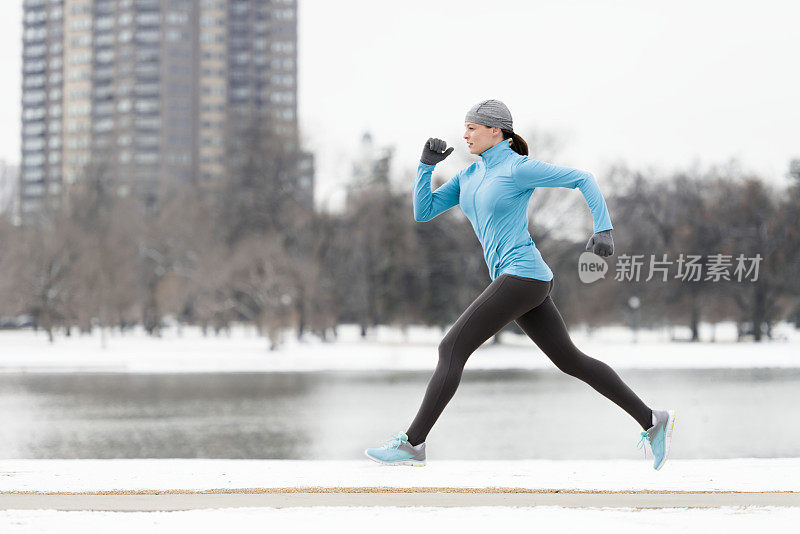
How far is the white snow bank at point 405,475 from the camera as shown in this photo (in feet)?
15.7

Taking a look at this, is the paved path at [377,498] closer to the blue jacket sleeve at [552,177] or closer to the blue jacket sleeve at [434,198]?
the blue jacket sleeve at [552,177]

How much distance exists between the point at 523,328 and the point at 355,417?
48.0ft

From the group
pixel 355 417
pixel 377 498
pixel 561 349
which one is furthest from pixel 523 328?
pixel 355 417

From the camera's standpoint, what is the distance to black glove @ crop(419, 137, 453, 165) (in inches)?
195

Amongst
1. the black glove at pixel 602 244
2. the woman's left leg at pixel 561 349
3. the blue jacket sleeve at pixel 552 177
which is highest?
the blue jacket sleeve at pixel 552 177

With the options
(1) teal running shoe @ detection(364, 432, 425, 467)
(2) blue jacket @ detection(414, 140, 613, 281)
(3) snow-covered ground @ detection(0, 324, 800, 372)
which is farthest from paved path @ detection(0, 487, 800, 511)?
(3) snow-covered ground @ detection(0, 324, 800, 372)

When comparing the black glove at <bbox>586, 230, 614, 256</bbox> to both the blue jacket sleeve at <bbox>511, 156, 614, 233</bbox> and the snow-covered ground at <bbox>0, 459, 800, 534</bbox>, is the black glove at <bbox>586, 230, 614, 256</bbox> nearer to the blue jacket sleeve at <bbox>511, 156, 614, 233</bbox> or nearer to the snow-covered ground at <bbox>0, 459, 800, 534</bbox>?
the blue jacket sleeve at <bbox>511, 156, 614, 233</bbox>

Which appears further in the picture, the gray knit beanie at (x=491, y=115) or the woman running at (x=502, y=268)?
the gray knit beanie at (x=491, y=115)

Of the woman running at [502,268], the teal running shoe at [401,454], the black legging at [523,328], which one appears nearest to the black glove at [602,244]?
the woman running at [502,268]

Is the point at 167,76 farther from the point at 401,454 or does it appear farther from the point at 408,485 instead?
the point at 408,485

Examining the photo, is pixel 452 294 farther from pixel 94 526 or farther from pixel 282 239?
pixel 94 526

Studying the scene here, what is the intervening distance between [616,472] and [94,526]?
2.81m

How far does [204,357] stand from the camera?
38.3 metres

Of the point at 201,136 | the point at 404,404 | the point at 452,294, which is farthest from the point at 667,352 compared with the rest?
the point at 201,136
